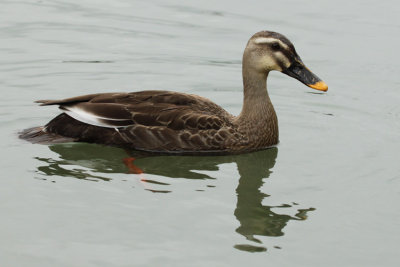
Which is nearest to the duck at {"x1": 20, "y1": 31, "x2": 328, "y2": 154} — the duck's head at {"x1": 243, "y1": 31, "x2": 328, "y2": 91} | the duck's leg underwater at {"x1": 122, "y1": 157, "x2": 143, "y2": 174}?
the duck's head at {"x1": 243, "y1": 31, "x2": 328, "y2": 91}

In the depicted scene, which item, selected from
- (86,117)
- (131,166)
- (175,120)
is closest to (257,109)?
(175,120)

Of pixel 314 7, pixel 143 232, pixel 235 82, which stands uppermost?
pixel 314 7

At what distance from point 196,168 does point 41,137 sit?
182 centimetres

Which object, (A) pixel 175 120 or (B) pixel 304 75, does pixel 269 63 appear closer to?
(B) pixel 304 75

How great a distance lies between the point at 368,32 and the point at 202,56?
307cm

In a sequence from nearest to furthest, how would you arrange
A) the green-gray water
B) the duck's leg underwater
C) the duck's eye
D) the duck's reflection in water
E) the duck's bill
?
1. the green-gray water
2. the duck's reflection in water
3. the duck's leg underwater
4. the duck's eye
5. the duck's bill

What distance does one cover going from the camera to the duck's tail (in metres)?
9.13

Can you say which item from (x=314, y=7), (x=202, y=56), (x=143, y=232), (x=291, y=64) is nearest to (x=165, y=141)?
(x=291, y=64)

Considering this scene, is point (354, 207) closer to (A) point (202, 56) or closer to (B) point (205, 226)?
(B) point (205, 226)

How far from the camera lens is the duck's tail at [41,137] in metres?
9.13

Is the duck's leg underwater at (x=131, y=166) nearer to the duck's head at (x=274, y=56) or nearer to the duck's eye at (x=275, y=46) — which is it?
the duck's head at (x=274, y=56)

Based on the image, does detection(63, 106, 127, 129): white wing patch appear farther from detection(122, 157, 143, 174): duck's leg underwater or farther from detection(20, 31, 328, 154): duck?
detection(122, 157, 143, 174): duck's leg underwater

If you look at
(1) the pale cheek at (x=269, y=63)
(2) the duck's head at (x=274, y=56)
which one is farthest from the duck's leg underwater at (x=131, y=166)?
(1) the pale cheek at (x=269, y=63)

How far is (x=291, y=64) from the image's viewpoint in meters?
9.38
